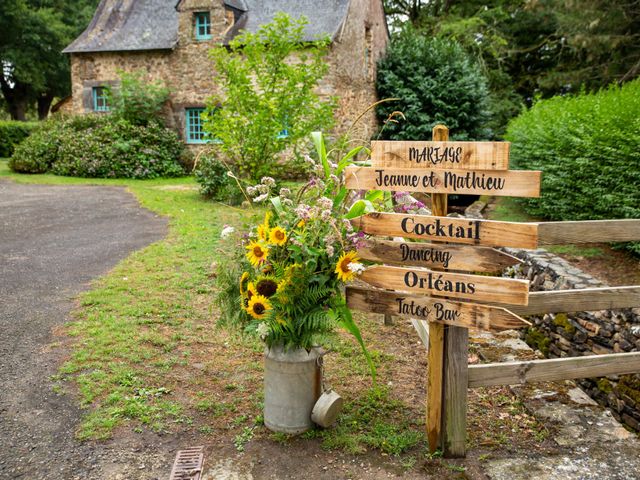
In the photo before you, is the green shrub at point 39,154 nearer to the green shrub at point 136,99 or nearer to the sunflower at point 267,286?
the green shrub at point 136,99

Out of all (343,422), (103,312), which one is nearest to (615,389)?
(343,422)

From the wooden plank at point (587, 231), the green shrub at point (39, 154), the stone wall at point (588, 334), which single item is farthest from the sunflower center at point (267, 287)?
the green shrub at point (39, 154)

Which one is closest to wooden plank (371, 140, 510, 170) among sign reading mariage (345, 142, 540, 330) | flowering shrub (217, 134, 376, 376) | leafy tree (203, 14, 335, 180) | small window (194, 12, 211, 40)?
sign reading mariage (345, 142, 540, 330)

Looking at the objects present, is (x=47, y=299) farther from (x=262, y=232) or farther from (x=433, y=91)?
(x=433, y=91)

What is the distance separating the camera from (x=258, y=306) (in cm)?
348

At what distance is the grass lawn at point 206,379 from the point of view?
3746 millimetres

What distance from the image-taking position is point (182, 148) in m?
19.6

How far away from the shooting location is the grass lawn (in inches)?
147

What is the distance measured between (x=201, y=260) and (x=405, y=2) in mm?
24811

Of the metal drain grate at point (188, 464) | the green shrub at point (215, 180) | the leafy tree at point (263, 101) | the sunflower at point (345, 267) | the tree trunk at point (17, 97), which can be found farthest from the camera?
the tree trunk at point (17, 97)

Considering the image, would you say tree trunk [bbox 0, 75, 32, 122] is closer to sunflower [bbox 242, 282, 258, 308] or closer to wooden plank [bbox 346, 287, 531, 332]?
sunflower [bbox 242, 282, 258, 308]

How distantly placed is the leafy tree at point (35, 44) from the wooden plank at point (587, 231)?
3536 cm

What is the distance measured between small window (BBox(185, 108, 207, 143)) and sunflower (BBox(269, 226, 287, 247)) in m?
17.1

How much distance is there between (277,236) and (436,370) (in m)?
1.25
